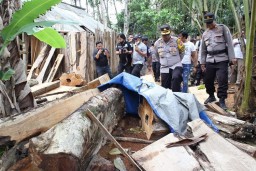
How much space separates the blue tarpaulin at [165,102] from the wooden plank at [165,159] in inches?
35.8

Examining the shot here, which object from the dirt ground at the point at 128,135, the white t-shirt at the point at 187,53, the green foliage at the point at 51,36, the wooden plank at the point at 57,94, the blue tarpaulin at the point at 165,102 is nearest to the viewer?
the green foliage at the point at 51,36

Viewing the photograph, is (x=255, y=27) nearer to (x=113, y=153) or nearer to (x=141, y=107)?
(x=141, y=107)

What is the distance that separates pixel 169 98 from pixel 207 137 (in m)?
1.04

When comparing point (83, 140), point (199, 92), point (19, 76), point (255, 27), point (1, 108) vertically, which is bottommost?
Answer: point (199, 92)

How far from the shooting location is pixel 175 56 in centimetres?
657

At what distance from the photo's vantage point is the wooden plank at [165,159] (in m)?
2.92

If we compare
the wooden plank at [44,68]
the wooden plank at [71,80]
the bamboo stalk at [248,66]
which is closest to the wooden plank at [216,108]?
the bamboo stalk at [248,66]

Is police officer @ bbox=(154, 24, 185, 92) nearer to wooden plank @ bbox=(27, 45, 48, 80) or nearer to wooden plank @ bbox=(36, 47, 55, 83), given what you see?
wooden plank @ bbox=(36, 47, 55, 83)

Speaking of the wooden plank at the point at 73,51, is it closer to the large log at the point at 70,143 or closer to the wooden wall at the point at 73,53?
the wooden wall at the point at 73,53

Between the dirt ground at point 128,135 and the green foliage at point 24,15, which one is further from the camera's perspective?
the dirt ground at point 128,135

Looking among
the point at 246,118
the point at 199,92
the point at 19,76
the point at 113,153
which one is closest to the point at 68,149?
the point at 113,153

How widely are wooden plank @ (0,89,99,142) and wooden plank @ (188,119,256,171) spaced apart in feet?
5.35

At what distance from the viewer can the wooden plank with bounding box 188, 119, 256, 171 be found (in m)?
2.85

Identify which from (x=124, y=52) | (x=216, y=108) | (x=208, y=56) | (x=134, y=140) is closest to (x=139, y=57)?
(x=124, y=52)
